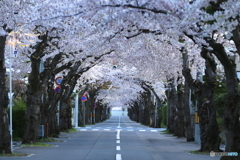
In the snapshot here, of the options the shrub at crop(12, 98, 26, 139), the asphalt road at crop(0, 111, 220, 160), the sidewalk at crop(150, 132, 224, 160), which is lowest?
the sidewalk at crop(150, 132, 224, 160)

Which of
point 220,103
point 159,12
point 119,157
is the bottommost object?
point 119,157

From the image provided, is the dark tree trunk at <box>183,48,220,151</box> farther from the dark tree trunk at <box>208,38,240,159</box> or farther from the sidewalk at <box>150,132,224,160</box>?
the dark tree trunk at <box>208,38,240,159</box>

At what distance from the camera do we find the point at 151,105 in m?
66.4

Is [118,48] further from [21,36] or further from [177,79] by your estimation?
[177,79]

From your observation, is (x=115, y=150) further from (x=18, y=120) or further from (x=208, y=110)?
(x=18, y=120)

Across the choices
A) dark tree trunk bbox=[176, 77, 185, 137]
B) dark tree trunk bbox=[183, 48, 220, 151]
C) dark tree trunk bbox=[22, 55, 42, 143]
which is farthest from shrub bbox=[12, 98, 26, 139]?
dark tree trunk bbox=[183, 48, 220, 151]

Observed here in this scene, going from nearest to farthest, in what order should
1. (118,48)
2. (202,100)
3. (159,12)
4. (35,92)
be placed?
(159,12), (202,100), (35,92), (118,48)

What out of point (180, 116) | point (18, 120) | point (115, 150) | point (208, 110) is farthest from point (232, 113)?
point (180, 116)

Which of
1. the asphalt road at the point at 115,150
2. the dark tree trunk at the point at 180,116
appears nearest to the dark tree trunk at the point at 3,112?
the asphalt road at the point at 115,150

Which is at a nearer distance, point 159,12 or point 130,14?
point 159,12

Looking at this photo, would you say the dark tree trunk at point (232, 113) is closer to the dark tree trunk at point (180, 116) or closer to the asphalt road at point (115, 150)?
the asphalt road at point (115, 150)

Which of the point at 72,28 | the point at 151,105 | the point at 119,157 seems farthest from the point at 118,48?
the point at 151,105

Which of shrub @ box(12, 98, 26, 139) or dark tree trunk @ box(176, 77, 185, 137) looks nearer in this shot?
shrub @ box(12, 98, 26, 139)

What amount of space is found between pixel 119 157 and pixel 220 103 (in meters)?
9.62
